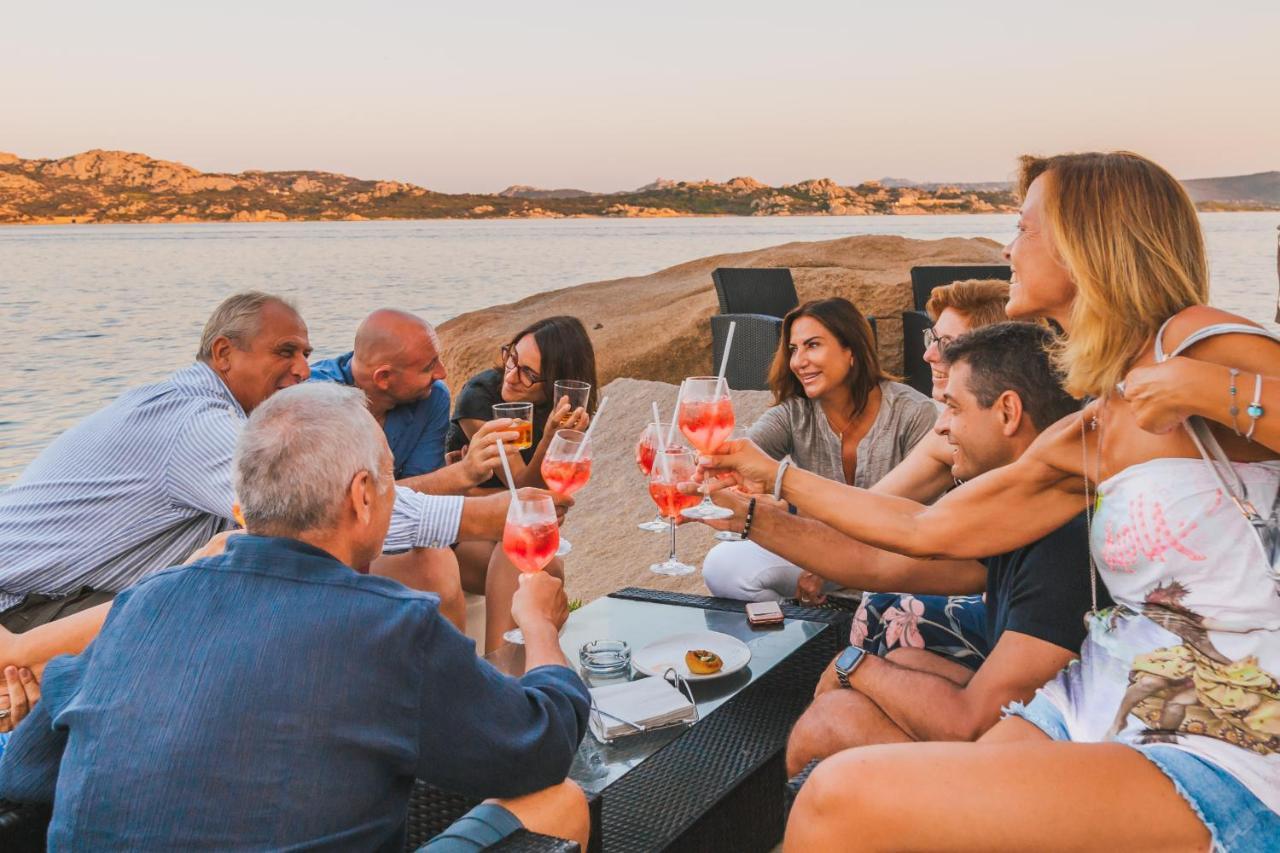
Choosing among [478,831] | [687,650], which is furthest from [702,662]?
[478,831]

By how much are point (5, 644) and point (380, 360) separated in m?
2.09

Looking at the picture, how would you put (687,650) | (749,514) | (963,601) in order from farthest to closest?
(749,514) < (963,601) < (687,650)

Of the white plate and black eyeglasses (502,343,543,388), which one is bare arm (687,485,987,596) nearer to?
the white plate

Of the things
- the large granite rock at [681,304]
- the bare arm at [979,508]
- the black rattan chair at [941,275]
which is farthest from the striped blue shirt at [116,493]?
the large granite rock at [681,304]

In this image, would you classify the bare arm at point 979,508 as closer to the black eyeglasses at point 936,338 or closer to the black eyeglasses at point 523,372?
the black eyeglasses at point 936,338

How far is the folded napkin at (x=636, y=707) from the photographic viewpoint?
2.32m

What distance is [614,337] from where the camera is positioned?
11.0m

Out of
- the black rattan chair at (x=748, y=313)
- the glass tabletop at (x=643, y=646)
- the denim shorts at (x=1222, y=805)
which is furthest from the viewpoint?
the black rattan chair at (x=748, y=313)

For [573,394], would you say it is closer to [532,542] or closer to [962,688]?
[532,542]

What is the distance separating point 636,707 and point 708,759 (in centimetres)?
21

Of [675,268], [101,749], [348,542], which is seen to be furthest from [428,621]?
[675,268]

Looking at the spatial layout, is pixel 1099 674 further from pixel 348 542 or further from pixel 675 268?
pixel 675 268

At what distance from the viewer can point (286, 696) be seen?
1.40 metres

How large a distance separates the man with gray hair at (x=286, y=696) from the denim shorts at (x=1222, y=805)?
40.0 inches
